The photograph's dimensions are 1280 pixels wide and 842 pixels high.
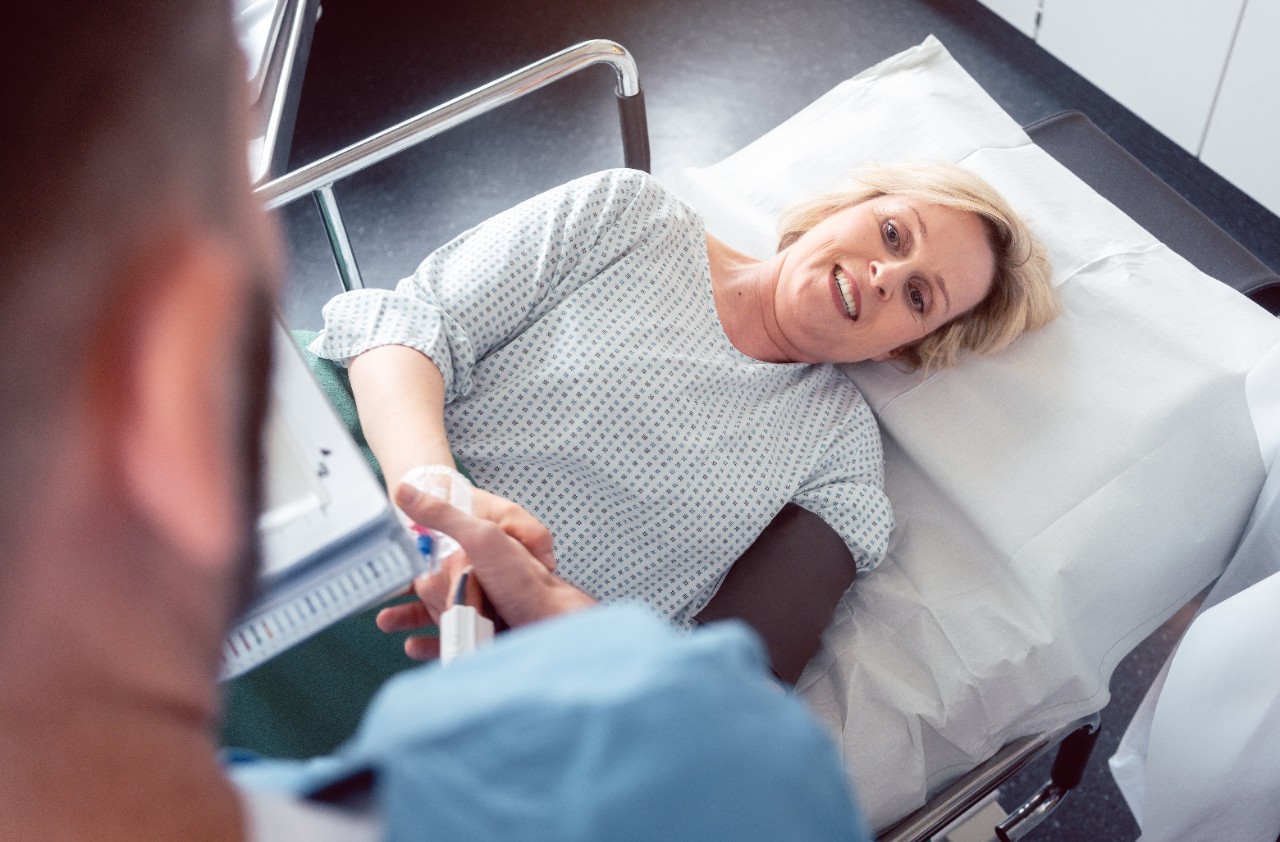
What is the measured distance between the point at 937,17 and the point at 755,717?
3.30 m

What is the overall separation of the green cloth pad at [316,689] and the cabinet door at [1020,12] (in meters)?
2.47

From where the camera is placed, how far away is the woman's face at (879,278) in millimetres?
1550

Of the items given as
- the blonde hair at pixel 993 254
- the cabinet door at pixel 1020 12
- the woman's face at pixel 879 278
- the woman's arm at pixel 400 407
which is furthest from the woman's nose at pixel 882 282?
the cabinet door at pixel 1020 12

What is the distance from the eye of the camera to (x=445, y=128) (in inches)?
63.7

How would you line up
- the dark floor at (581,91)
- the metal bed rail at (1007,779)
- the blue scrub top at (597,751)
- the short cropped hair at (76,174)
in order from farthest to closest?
the dark floor at (581,91) < the metal bed rail at (1007,779) < the blue scrub top at (597,751) < the short cropped hair at (76,174)

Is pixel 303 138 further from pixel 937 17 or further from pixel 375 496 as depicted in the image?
pixel 375 496

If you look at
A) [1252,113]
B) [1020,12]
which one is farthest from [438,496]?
[1020,12]

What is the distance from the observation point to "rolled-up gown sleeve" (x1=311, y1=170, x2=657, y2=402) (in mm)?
1402

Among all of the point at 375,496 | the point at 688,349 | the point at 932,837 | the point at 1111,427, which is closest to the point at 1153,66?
the point at 1111,427

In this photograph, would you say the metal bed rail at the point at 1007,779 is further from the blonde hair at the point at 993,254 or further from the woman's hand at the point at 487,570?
the woman's hand at the point at 487,570

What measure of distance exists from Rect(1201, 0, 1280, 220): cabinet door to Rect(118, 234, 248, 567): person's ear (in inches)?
102

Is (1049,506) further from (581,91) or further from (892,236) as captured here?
(581,91)

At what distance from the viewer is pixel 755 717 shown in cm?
28

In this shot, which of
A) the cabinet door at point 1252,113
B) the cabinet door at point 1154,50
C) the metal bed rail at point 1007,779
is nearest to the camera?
the metal bed rail at point 1007,779
